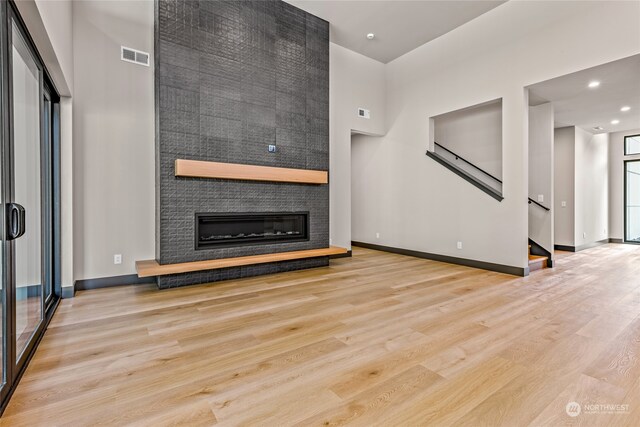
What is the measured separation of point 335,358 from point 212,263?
2304 mm

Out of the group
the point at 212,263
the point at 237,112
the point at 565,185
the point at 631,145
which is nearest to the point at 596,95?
the point at 565,185

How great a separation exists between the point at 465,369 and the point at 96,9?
5096mm

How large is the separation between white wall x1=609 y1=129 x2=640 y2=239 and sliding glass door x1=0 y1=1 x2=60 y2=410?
10.8 metres

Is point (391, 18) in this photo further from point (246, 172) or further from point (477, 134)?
point (246, 172)

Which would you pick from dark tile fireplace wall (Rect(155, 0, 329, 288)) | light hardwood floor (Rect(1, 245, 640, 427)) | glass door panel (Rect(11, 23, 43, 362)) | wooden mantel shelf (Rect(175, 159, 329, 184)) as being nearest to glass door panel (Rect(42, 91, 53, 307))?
glass door panel (Rect(11, 23, 43, 362))

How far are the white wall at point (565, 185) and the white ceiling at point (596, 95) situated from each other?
411mm

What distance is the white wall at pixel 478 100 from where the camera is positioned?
3.91 m

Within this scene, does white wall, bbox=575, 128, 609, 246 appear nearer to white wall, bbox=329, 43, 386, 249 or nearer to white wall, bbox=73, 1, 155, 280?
white wall, bbox=329, 43, 386, 249

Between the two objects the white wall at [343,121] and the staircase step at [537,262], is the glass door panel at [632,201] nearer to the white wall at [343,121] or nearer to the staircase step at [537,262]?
the staircase step at [537,262]

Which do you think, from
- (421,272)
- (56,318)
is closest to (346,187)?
(421,272)

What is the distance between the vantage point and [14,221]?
1740 millimetres

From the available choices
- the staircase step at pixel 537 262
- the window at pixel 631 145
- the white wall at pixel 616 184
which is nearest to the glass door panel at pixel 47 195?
the staircase step at pixel 537 262

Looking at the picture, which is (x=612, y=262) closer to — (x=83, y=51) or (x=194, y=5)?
(x=194, y=5)

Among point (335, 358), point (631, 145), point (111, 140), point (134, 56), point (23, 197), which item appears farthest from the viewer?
point (631, 145)
